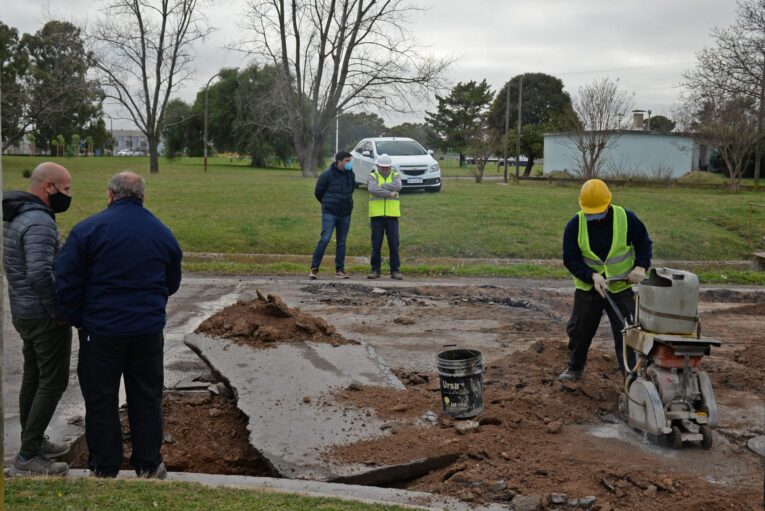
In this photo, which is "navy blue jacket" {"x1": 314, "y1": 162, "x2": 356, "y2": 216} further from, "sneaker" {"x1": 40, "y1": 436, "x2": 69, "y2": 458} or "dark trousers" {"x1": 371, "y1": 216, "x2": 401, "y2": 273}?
"sneaker" {"x1": 40, "y1": 436, "x2": 69, "y2": 458}

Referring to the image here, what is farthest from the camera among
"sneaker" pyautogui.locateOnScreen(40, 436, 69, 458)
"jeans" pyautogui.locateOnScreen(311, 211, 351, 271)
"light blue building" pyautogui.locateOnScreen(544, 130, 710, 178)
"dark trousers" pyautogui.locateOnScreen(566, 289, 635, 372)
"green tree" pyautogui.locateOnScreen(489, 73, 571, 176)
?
"green tree" pyautogui.locateOnScreen(489, 73, 571, 176)

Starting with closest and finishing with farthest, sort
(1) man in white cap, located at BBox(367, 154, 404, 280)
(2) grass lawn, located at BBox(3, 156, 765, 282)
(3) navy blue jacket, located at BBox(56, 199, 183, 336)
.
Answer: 1. (3) navy blue jacket, located at BBox(56, 199, 183, 336)
2. (1) man in white cap, located at BBox(367, 154, 404, 280)
3. (2) grass lawn, located at BBox(3, 156, 765, 282)

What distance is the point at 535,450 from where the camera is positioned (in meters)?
5.85

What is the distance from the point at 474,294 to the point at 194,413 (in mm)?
6891

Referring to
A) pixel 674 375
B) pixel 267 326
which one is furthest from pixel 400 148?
pixel 674 375

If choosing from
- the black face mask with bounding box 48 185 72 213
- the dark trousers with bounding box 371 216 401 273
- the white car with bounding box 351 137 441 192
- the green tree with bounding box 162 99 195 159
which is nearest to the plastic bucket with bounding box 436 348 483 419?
the black face mask with bounding box 48 185 72 213

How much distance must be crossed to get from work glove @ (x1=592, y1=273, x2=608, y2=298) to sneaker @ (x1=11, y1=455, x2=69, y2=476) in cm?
455

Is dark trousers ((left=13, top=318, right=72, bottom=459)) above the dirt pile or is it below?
above

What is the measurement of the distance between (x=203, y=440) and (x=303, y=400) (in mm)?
899

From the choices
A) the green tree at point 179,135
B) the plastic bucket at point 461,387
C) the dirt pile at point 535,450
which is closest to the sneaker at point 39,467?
the dirt pile at point 535,450

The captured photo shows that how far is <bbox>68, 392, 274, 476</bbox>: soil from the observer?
20.2 feet

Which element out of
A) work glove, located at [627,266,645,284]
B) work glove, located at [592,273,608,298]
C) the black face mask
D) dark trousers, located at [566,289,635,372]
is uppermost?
the black face mask

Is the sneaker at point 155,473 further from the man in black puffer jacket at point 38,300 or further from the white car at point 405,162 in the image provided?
the white car at point 405,162

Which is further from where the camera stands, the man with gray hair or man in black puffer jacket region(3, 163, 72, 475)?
man in black puffer jacket region(3, 163, 72, 475)
